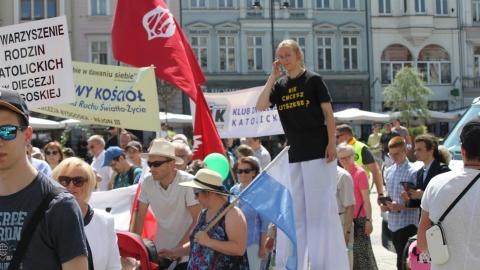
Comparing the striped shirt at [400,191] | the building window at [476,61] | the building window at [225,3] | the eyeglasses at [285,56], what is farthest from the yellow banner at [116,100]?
the building window at [476,61]

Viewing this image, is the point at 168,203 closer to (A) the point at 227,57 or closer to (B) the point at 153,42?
(B) the point at 153,42

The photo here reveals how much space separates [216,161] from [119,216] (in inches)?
68.2

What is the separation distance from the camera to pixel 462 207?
15.9 feet

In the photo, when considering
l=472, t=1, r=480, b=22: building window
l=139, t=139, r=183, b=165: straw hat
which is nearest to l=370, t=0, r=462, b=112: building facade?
l=472, t=1, r=480, b=22: building window

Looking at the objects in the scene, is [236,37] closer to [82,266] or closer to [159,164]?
[159,164]

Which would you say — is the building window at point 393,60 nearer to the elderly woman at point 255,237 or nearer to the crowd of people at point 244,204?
the crowd of people at point 244,204

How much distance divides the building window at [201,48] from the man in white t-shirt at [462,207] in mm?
45039

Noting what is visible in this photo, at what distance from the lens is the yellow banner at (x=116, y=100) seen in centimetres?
1028

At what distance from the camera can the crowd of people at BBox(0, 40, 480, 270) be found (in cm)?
343

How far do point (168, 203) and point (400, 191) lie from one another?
2.70 meters

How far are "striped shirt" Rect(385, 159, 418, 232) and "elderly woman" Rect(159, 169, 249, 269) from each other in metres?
2.90

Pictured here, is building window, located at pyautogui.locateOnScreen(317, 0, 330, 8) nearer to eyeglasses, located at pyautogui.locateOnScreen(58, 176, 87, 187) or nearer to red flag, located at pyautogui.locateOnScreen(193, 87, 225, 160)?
red flag, located at pyautogui.locateOnScreen(193, 87, 225, 160)

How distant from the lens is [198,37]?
164ft

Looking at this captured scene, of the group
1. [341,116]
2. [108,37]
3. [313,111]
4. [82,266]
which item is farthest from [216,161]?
[108,37]
